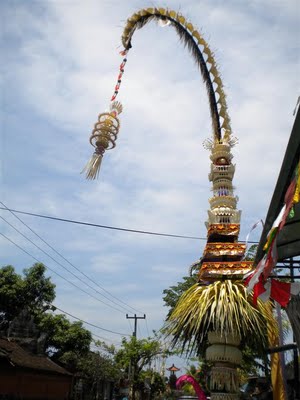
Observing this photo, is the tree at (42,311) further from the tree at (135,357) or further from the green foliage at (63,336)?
the tree at (135,357)

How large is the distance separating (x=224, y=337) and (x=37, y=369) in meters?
16.4

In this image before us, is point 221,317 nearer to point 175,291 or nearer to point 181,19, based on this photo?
point 181,19

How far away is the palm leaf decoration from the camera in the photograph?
6.85 meters

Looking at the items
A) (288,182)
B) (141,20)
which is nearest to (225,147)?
(141,20)

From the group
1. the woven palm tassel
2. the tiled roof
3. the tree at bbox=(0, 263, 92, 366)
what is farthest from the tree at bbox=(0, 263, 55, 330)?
the woven palm tassel

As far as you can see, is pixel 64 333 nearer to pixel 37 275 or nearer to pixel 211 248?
pixel 37 275

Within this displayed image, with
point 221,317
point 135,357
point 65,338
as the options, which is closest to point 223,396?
point 221,317

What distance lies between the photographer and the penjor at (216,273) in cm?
690

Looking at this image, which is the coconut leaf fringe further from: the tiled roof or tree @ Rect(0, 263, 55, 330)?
tree @ Rect(0, 263, 55, 330)

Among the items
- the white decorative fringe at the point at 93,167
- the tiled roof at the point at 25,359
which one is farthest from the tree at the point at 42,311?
the white decorative fringe at the point at 93,167

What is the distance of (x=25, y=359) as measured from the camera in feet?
70.7

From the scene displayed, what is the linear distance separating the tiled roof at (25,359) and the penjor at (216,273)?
12744 millimetres

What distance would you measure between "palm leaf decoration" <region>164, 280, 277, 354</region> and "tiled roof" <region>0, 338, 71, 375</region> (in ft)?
41.8

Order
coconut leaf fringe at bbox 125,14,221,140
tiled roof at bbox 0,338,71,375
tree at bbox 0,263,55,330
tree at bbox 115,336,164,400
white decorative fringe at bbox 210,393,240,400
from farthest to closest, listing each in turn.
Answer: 1. tree at bbox 115,336,164,400
2. tree at bbox 0,263,55,330
3. tiled roof at bbox 0,338,71,375
4. coconut leaf fringe at bbox 125,14,221,140
5. white decorative fringe at bbox 210,393,240,400
